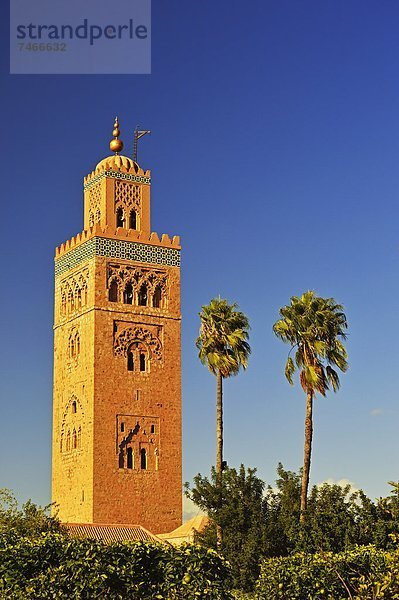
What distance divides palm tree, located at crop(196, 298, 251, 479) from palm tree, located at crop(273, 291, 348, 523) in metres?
3.49

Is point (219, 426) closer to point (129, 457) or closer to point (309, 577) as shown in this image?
point (129, 457)

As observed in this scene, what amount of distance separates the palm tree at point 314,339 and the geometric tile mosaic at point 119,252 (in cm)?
1038

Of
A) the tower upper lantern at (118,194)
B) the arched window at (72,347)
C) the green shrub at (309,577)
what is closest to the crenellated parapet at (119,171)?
the tower upper lantern at (118,194)

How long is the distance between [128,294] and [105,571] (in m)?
23.7

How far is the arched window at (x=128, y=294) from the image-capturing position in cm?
4681

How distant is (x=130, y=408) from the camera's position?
150 feet

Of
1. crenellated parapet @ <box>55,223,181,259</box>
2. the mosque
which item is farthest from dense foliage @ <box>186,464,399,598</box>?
crenellated parapet @ <box>55,223,181,259</box>

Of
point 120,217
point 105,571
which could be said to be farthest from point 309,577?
point 120,217

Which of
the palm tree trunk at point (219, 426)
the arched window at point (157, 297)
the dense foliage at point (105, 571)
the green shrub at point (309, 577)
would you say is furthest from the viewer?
the arched window at point (157, 297)

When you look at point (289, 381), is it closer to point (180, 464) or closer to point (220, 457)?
point (220, 457)

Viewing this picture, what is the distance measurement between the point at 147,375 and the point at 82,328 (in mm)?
3122

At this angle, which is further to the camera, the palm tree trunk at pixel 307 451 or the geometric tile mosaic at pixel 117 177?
the geometric tile mosaic at pixel 117 177

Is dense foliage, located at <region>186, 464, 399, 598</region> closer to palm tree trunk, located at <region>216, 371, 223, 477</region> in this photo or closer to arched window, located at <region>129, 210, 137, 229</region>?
palm tree trunk, located at <region>216, 371, 223, 477</region>

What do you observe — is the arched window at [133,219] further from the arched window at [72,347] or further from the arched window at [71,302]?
the arched window at [72,347]
